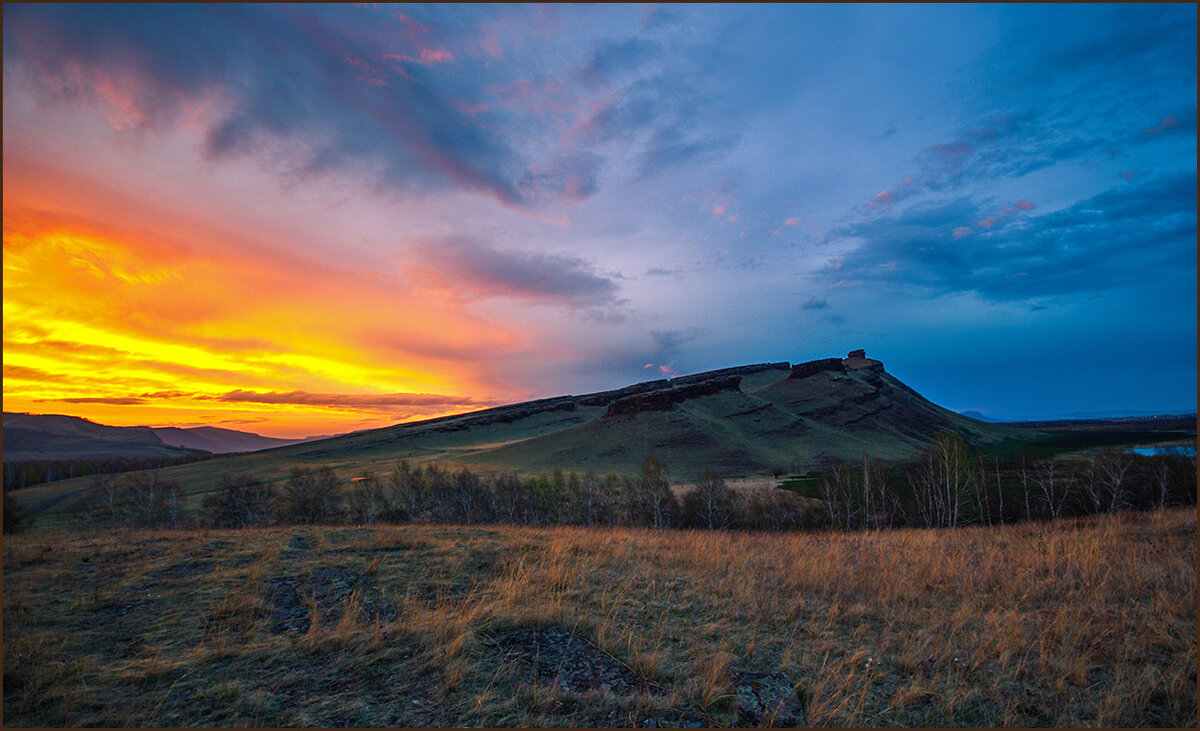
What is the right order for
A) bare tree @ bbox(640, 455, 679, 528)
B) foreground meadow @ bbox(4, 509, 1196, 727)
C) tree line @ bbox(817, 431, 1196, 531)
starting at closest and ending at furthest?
foreground meadow @ bbox(4, 509, 1196, 727), tree line @ bbox(817, 431, 1196, 531), bare tree @ bbox(640, 455, 679, 528)

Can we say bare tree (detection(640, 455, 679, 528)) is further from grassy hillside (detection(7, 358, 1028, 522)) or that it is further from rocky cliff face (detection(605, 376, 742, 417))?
rocky cliff face (detection(605, 376, 742, 417))

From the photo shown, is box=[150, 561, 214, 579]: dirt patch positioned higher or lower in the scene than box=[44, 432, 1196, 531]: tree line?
higher

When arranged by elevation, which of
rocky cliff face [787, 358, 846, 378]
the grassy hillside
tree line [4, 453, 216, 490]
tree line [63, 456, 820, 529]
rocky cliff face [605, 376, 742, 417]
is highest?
rocky cliff face [787, 358, 846, 378]

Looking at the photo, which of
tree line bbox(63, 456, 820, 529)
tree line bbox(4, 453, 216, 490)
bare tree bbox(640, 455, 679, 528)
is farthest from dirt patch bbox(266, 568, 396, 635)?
tree line bbox(4, 453, 216, 490)

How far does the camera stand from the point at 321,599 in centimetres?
681

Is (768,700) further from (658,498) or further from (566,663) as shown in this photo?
(658,498)

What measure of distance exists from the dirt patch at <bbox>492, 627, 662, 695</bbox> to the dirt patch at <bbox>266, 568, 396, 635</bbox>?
5.99ft

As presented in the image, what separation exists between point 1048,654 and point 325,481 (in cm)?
7234

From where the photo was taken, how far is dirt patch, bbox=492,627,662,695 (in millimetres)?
4434

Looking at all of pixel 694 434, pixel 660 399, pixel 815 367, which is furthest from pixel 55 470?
pixel 815 367

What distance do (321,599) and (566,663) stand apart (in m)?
4.19

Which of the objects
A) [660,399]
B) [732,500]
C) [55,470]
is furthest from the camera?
[55,470]

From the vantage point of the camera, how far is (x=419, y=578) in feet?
25.2

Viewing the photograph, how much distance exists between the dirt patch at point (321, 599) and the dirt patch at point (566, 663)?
182 centimetres
